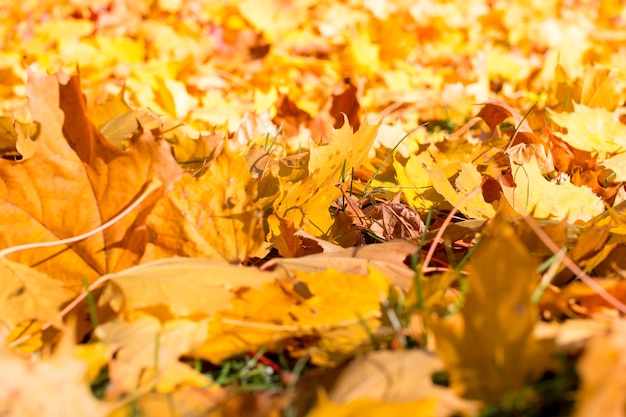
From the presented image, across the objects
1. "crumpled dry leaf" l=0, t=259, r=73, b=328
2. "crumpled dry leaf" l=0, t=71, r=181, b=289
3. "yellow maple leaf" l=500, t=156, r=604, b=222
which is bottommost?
"yellow maple leaf" l=500, t=156, r=604, b=222

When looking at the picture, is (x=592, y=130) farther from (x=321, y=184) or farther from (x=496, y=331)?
(x=496, y=331)

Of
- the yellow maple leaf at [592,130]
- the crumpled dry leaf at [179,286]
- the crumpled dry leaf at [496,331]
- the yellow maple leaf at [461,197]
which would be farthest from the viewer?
the yellow maple leaf at [592,130]

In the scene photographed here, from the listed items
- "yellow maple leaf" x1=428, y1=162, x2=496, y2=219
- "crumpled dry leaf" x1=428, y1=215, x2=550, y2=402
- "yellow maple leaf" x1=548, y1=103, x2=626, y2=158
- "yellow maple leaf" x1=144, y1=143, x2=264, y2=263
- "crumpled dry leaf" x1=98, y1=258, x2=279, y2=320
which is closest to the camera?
"crumpled dry leaf" x1=428, y1=215, x2=550, y2=402

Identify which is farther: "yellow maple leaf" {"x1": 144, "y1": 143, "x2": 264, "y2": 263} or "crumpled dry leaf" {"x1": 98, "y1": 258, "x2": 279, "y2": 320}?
"yellow maple leaf" {"x1": 144, "y1": 143, "x2": 264, "y2": 263}

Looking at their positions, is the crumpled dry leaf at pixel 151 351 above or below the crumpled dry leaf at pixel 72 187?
below

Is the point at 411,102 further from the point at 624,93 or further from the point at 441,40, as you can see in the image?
the point at 441,40

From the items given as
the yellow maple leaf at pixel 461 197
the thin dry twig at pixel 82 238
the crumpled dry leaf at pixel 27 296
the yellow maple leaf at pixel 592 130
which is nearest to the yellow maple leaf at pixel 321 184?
the yellow maple leaf at pixel 461 197

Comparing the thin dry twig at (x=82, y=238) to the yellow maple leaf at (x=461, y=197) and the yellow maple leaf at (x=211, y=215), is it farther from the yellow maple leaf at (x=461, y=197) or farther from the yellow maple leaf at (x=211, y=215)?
the yellow maple leaf at (x=461, y=197)

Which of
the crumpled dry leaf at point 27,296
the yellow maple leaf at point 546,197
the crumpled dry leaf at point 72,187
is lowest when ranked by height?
the yellow maple leaf at point 546,197

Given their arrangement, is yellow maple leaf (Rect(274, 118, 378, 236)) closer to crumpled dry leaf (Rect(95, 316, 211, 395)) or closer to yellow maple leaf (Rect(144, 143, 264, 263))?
yellow maple leaf (Rect(144, 143, 264, 263))

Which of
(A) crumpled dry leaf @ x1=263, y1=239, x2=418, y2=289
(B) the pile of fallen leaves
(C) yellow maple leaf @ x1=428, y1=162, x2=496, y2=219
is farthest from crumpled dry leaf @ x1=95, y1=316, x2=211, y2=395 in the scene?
(C) yellow maple leaf @ x1=428, y1=162, x2=496, y2=219

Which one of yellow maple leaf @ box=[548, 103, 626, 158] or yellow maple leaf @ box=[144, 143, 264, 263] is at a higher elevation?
yellow maple leaf @ box=[144, 143, 264, 263]

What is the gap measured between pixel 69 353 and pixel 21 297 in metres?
0.20

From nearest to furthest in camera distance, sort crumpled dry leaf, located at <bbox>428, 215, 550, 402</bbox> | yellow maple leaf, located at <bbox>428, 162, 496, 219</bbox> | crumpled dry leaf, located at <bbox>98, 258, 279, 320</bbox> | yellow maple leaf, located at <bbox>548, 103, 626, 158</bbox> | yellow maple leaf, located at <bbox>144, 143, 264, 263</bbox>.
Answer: crumpled dry leaf, located at <bbox>428, 215, 550, 402</bbox>
crumpled dry leaf, located at <bbox>98, 258, 279, 320</bbox>
yellow maple leaf, located at <bbox>144, 143, 264, 263</bbox>
yellow maple leaf, located at <bbox>428, 162, 496, 219</bbox>
yellow maple leaf, located at <bbox>548, 103, 626, 158</bbox>
